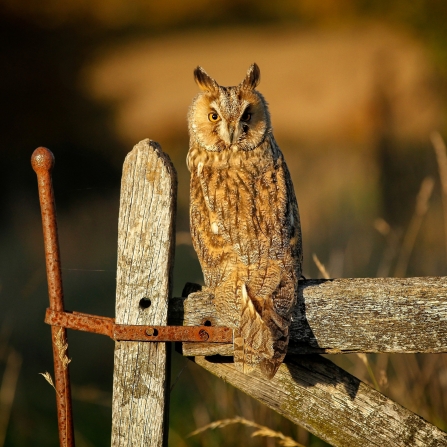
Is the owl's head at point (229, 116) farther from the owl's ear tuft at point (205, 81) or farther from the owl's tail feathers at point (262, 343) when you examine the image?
the owl's tail feathers at point (262, 343)

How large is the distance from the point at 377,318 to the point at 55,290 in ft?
2.56

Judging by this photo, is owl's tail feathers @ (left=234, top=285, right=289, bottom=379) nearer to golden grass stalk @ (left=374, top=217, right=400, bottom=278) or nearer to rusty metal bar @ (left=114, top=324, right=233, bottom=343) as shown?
rusty metal bar @ (left=114, top=324, right=233, bottom=343)

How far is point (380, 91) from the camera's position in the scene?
16.7 ft

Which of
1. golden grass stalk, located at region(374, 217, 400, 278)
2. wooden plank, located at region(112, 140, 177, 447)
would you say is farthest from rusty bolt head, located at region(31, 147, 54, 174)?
golden grass stalk, located at region(374, 217, 400, 278)

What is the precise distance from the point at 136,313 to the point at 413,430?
2.40ft

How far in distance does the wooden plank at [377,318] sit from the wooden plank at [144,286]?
1.10ft

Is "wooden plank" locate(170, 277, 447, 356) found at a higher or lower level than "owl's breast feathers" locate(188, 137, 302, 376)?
lower

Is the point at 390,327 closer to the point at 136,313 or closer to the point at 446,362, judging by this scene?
the point at 136,313

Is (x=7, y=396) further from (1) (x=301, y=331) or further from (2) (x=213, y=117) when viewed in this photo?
(1) (x=301, y=331)

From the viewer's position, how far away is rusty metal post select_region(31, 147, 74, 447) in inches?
62.0

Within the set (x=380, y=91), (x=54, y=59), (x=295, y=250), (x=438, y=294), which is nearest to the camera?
(x=438, y=294)

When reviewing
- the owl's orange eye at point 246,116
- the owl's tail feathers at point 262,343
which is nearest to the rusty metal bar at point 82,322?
the owl's tail feathers at point 262,343

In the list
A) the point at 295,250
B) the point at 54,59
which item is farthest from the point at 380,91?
the point at 295,250

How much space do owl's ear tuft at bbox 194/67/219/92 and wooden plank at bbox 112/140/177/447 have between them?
0.59m
